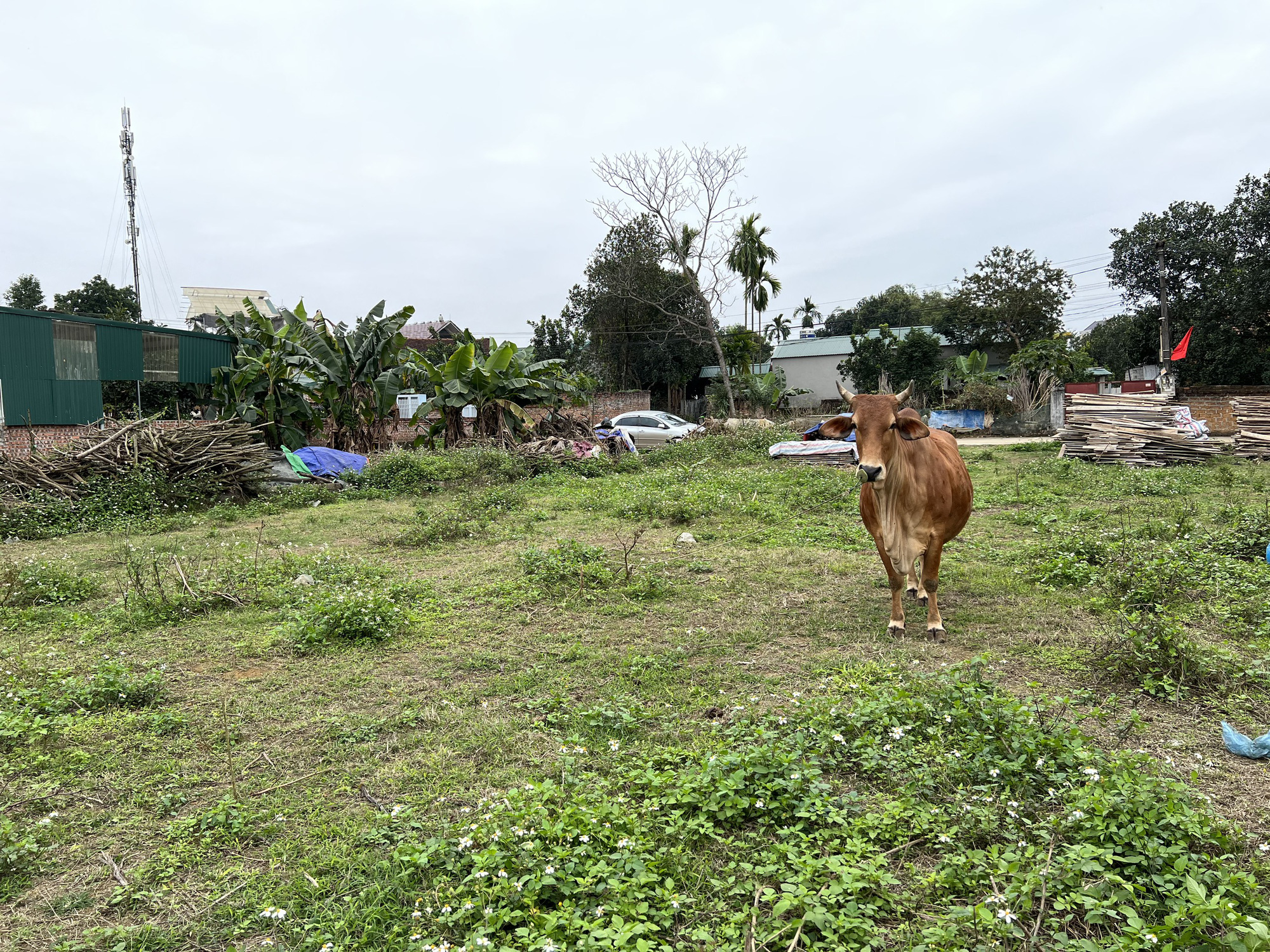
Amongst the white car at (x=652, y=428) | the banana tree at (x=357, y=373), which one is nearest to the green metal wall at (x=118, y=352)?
the banana tree at (x=357, y=373)

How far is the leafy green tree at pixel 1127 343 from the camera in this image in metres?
33.7

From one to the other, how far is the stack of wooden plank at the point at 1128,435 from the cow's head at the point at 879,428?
1179 cm

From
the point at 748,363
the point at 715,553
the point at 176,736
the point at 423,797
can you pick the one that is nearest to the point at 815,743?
the point at 423,797

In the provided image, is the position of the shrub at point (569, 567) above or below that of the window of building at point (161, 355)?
below

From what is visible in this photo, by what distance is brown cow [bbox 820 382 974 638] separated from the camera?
17.9 ft

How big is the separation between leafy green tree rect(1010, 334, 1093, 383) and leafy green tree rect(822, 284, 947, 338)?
17.6 meters

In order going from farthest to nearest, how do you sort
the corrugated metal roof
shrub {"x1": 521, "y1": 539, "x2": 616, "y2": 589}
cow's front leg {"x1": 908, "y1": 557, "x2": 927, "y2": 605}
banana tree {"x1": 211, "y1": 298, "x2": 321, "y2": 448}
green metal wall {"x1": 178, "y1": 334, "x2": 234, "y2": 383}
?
1. the corrugated metal roof
2. green metal wall {"x1": 178, "y1": 334, "x2": 234, "y2": 383}
3. banana tree {"x1": 211, "y1": 298, "x2": 321, "y2": 448}
4. shrub {"x1": 521, "y1": 539, "x2": 616, "y2": 589}
5. cow's front leg {"x1": 908, "y1": 557, "x2": 927, "y2": 605}

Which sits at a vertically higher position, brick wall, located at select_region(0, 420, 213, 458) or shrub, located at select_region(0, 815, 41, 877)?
brick wall, located at select_region(0, 420, 213, 458)

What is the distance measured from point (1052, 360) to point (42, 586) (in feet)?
96.3

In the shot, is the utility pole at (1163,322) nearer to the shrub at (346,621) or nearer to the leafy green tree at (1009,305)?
the leafy green tree at (1009,305)

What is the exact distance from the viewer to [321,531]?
10.8 m

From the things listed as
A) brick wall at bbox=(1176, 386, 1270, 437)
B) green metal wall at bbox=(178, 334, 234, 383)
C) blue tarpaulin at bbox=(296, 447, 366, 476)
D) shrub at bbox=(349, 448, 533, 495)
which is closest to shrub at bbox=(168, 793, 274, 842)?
shrub at bbox=(349, 448, 533, 495)

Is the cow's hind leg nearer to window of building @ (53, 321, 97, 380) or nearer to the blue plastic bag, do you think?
the blue plastic bag

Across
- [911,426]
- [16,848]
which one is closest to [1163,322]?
[911,426]
